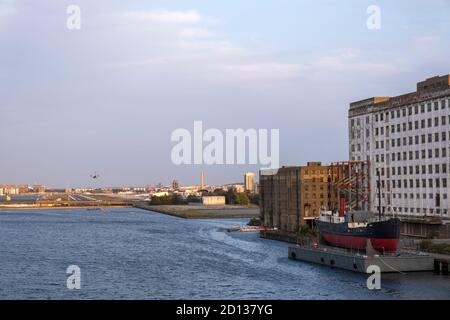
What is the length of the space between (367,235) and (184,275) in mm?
18987

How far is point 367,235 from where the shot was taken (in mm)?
67375

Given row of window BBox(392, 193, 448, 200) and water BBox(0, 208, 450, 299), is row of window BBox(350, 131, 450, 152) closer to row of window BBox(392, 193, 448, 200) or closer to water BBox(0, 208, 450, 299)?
row of window BBox(392, 193, 448, 200)

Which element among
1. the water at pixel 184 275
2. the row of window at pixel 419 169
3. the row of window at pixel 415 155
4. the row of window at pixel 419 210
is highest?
the row of window at pixel 415 155

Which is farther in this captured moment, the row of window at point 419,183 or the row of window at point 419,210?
the row of window at point 419,183

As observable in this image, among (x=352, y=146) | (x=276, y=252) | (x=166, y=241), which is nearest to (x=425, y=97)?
(x=352, y=146)

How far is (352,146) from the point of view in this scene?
100812 mm

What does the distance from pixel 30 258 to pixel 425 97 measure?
5262cm

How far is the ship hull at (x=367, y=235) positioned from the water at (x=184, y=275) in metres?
4.77

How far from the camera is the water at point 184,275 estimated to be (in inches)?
2077

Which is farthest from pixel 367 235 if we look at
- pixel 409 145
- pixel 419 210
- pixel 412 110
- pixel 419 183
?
pixel 412 110

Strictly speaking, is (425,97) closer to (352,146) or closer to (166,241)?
(352,146)

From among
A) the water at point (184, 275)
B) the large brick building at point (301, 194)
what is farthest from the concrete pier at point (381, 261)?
the large brick building at point (301, 194)

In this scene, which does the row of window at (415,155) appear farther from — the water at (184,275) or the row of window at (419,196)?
the water at (184,275)

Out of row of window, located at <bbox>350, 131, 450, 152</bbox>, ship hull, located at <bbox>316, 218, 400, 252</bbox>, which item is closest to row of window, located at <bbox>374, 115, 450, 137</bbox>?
row of window, located at <bbox>350, 131, 450, 152</bbox>
